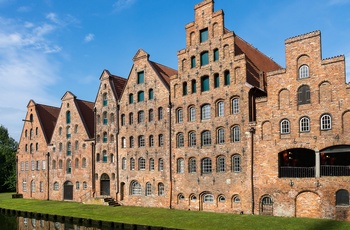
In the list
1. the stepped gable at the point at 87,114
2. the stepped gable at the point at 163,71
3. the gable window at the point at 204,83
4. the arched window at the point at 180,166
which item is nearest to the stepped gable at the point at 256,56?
the gable window at the point at 204,83

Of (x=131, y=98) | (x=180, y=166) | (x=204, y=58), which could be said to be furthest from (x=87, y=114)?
(x=204, y=58)

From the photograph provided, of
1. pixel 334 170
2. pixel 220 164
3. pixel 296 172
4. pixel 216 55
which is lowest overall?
pixel 296 172

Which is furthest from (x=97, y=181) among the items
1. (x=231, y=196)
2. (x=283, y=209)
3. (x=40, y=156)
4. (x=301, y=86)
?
(x=301, y=86)

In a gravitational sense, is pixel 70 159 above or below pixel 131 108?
below

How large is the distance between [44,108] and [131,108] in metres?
22.3

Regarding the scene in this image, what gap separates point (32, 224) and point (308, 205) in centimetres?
2482

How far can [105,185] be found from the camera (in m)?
→ 42.2

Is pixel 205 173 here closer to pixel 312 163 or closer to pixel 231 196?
pixel 231 196

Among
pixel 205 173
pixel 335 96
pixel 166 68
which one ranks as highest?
pixel 166 68

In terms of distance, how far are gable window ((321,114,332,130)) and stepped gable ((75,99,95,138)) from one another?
29.2m

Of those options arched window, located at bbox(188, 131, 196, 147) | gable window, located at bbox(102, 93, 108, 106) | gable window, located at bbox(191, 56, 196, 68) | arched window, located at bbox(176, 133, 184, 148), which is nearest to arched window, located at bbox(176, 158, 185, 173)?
arched window, located at bbox(176, 133, 184, 148)

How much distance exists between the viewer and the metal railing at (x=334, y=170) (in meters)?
26.0

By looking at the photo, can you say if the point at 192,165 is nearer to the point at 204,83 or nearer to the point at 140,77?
the point at 204,83

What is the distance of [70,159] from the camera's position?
154ft
